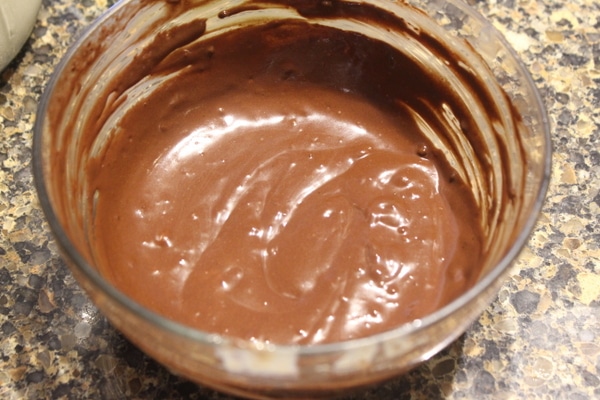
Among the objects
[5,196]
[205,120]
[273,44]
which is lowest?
[5,196]

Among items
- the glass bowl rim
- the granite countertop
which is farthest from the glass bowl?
the granite countertop

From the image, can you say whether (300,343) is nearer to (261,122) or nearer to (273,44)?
(261,122)

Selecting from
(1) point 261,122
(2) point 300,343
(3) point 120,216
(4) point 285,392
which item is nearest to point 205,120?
(1) point 261,122

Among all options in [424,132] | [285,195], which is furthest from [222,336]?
[424,132]

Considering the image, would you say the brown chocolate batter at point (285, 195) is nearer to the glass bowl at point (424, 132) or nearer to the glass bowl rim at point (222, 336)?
the glass bowl at point (424, 132)

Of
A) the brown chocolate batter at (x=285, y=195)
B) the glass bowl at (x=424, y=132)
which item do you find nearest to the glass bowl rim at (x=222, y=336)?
the glass bowl at (x=424, y=132)

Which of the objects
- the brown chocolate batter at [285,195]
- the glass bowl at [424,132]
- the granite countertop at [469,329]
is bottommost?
the granite countertop at [469,329]

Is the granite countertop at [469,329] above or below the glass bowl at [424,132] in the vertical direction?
below

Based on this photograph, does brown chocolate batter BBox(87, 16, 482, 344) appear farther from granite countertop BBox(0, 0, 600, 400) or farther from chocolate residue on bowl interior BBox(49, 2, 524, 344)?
granite countertop BBox(0, 0, 600, 400)
